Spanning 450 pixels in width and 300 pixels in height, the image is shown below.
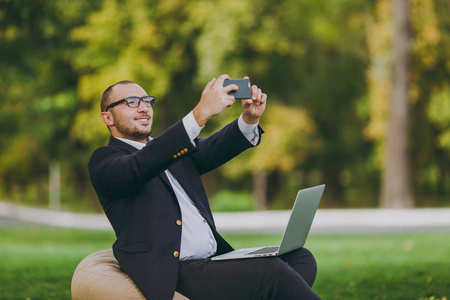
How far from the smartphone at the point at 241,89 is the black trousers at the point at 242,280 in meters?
0.84

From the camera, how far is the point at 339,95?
31594mm

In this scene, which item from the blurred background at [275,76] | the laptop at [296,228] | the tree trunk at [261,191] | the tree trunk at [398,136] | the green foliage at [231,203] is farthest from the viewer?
the tree trunk at [261,191]

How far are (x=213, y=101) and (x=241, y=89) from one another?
229 millimetres

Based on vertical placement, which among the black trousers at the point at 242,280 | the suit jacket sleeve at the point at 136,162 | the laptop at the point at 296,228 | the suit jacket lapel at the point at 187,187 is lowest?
the black trousers at the point at 242,280

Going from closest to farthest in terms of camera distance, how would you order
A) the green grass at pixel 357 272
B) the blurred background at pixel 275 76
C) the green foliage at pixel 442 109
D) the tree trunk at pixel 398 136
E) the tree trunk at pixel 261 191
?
the green grass at pixel 357 272 → the tree trunk at pixel 398 136 → the blurred background at pixel 275 76 → the green foliage at pixel 442 109 → the tree trunk at pixel 261 191

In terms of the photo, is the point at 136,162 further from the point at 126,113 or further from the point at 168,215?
the point at 126,113

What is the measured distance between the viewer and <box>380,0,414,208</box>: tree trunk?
21281 millimetres

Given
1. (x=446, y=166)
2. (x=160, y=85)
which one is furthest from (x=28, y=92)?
(x=446, y=166)

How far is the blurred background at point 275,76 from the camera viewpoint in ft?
71.4

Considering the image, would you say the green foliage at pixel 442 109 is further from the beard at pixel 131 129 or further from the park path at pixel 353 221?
the beard at pixel 131 129

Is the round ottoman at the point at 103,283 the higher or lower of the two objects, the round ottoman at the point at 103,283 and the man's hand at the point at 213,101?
the lower

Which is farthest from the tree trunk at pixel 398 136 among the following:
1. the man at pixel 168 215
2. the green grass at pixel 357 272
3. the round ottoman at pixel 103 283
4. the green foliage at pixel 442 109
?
the round ottoman at pixel 103 283

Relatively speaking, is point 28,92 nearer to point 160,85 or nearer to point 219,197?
point 160,85

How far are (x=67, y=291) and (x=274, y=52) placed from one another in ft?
68.3
